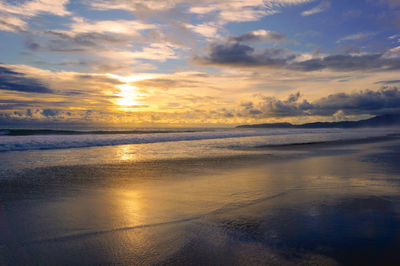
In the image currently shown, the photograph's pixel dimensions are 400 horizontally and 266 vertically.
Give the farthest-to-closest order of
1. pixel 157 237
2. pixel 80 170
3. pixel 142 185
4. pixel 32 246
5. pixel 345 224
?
pixel 80 170, pixel 142 185, pixel 345 224, pixel 157 237, pixel 32 246

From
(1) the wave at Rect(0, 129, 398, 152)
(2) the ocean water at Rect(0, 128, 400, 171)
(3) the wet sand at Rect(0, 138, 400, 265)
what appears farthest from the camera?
(1) the wave at Rect(0, 129, 398, 152)

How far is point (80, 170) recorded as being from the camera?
40.8ft

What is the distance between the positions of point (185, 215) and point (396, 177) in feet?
30.7

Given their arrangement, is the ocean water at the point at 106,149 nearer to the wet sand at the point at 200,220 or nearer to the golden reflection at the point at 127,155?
the golden reflection at the point at 127,155

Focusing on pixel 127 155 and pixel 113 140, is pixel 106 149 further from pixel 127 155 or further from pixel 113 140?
pixel 113 140

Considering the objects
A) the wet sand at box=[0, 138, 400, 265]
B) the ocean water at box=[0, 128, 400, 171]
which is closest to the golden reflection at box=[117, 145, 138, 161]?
the ocean water at box=[0, 128, 400, 171]

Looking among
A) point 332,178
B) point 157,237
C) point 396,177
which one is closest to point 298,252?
point 157,237

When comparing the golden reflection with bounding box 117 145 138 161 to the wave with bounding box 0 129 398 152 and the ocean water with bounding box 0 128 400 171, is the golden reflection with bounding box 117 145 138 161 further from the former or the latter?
the wave with bounding box 0 129 398 152

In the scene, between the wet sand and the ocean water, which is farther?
the ocean water

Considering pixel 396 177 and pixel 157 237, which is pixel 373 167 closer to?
pixel 396 177

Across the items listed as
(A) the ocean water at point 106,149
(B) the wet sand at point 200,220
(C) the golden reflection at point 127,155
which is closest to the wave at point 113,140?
(A) the ocean water at point 106,149

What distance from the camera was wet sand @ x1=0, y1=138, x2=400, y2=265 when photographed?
4.25 m

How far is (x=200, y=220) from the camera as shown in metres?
5.77

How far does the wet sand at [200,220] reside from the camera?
13.9ft
